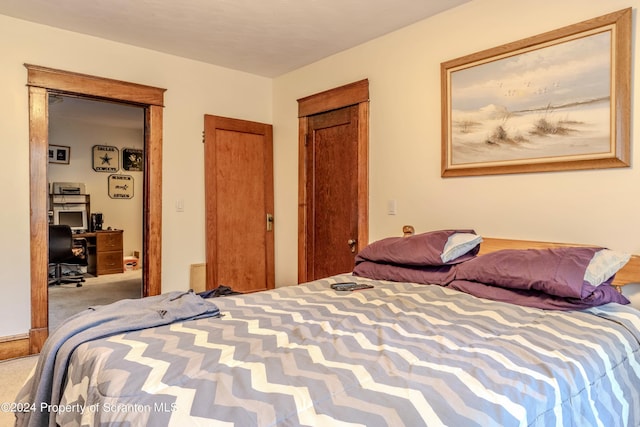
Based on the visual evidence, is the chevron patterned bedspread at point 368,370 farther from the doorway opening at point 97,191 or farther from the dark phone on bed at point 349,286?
the doorway opening at point 97,191

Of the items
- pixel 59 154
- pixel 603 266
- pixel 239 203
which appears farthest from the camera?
pixel 59 154

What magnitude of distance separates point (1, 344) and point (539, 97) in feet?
13.4

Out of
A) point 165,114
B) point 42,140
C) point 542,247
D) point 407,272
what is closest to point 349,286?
point 407,272

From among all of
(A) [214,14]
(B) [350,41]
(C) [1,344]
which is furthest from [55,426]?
(B) [350,41]

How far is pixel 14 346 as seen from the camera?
3.07 m

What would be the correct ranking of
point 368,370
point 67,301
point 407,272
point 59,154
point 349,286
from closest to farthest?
point 368,370 → point 349,286 → point 407,272 → point 67,301 → point 59,154

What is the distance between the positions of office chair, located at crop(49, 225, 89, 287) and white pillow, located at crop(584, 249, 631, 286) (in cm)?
571

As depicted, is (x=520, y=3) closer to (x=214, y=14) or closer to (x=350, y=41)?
(x=350, y=41)

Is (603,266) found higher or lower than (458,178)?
lower

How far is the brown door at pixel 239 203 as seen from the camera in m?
4.05

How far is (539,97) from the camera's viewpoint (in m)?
2.39

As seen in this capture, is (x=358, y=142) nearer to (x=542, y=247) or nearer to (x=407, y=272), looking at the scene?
(x=407, y=272)

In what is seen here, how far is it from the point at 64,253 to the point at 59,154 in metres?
2.14

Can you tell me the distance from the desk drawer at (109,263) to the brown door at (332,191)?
427 centimetres
